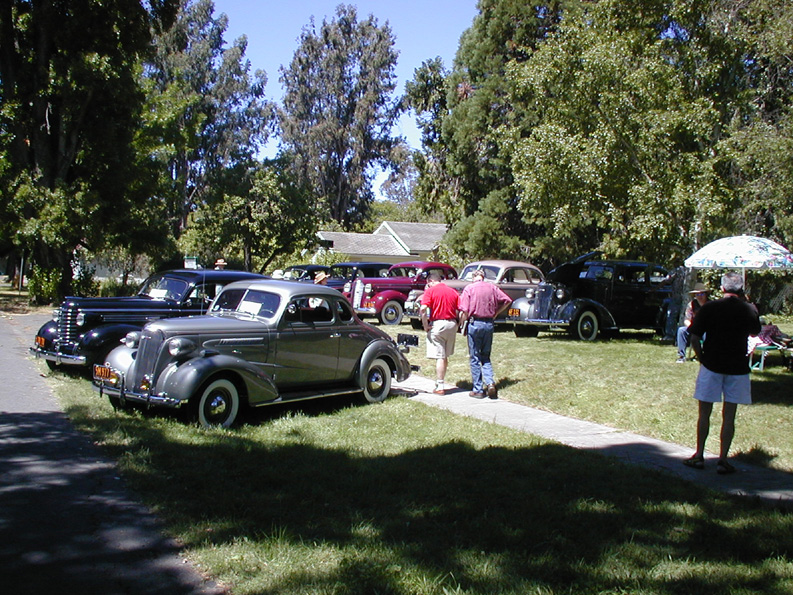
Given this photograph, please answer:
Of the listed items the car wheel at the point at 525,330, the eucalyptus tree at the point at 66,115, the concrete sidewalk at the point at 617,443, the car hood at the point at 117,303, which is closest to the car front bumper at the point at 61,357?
the car hood at the point at 117,303

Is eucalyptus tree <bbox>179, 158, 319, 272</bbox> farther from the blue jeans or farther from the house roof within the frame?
the blue jeans

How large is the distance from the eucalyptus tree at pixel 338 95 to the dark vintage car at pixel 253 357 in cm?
4285

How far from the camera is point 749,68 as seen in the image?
16.7m

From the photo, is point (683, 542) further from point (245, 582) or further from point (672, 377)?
point (672, 377)

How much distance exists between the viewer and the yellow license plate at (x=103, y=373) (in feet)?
28.2

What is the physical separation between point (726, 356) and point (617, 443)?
73.6 inches

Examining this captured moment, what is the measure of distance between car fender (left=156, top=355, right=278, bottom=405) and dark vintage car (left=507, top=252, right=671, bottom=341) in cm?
934

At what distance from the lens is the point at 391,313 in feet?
67.7

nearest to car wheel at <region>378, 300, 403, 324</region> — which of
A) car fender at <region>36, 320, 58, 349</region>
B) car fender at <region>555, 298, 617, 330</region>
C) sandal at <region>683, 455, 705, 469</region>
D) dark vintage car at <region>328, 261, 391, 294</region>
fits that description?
dark vintage car at <region>328, 261, 391, 294</region>

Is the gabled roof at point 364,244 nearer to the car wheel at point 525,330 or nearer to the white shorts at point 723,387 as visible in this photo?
the car wheel at point 525,330

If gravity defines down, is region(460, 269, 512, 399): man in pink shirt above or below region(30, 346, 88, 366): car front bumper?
above

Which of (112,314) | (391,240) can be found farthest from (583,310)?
(391,240)

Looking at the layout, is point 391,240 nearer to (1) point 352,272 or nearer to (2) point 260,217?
(2) point 260,217

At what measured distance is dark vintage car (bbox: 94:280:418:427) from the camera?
8.14 metres
